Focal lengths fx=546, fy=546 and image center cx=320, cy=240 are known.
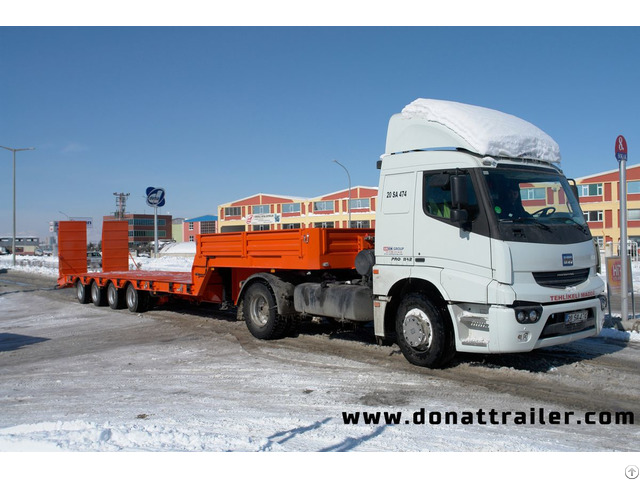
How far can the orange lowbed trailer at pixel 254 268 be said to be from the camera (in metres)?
8.96

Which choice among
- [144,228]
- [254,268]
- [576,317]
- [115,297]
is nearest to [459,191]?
[576,317]

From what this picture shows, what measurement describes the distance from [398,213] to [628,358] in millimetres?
3838

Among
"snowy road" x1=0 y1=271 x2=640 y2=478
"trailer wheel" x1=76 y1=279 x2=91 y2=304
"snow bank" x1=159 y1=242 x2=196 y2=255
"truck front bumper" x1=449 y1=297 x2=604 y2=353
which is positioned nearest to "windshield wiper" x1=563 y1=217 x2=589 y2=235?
"truck front bumper" x1=449 y1=297 x2=604 y2=353

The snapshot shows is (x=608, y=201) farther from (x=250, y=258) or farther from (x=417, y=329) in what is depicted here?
(x=417, y=329)

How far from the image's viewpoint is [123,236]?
62.0ft

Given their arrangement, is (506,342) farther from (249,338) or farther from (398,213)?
(249,338)

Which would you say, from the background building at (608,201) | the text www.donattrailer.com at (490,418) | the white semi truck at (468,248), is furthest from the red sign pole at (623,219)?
the background building at (608,201)

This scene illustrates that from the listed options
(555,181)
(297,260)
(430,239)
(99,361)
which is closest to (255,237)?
(297,260)

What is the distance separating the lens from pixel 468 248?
655 centimetres

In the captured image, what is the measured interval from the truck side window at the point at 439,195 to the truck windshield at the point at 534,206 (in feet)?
0.77

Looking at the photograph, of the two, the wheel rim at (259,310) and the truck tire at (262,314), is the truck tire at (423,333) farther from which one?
the wheel rim at (259,310)

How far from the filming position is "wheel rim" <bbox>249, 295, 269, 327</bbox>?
32.0 feet

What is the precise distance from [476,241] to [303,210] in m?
60.6

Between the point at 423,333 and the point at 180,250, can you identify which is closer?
the point at 423,333
